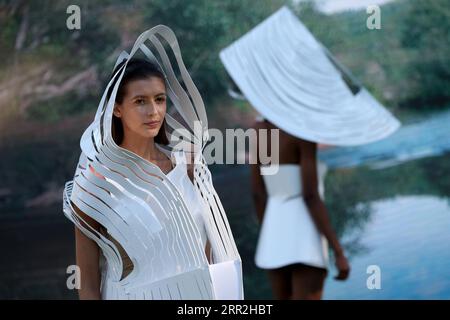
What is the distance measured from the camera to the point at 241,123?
5586 mm

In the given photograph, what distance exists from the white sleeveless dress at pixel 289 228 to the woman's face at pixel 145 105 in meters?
1.86

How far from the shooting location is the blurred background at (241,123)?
17.8ft

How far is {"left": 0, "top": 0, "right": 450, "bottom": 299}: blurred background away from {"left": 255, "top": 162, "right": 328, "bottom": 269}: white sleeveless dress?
1.04 m

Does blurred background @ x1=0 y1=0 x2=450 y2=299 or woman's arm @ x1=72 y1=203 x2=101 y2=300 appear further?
blurred background @ x1=0 y1=0 x2=450 y2=299

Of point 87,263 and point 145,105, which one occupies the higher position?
point 145,105

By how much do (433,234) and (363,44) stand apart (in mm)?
1123

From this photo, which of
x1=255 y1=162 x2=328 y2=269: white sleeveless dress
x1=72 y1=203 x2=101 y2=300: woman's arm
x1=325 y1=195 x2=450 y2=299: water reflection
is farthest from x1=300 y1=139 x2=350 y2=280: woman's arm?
x1=72 y1=203 x2=101 y2=300: woman's arm

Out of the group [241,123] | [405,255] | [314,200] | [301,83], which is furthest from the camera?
[241,123]

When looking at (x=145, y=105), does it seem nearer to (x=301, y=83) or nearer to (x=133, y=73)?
(x=133, y=73)

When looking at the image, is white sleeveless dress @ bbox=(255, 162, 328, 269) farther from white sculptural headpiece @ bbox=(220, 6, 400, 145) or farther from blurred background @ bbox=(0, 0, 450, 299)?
blurred background @ bbox=(0, 0, 450, 299)

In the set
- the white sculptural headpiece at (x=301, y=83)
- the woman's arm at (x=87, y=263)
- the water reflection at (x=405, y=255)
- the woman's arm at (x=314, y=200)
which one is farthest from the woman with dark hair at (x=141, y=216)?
the water reflection at (x=405, y=255)

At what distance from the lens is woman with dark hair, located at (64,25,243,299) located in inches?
99.6

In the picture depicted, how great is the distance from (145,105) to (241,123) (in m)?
2.97

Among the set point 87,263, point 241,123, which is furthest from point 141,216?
point 241,123
